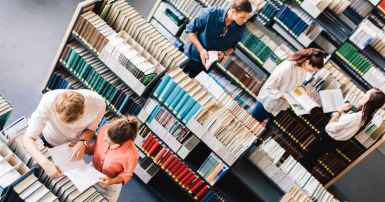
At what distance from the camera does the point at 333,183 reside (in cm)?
523

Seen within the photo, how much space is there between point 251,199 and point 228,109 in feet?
4.26

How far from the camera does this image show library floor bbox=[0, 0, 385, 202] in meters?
4.02

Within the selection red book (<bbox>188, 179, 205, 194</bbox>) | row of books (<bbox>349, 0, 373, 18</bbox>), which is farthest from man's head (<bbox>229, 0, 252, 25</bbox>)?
row of books (<bbox>349, 0, 373, 18</bbox>)

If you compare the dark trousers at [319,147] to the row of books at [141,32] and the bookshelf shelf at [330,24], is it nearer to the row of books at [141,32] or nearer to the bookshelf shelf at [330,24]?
the bookshelf shelf at [330,24]

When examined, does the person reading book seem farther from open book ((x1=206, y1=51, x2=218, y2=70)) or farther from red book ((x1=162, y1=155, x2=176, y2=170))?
open book ((x1=206, y1=51, x2=218, y2=70))

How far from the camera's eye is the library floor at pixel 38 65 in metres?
4.02

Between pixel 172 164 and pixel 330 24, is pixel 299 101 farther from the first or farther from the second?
pixel 330 24

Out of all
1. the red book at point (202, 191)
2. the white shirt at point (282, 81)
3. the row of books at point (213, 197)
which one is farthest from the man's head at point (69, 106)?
the white shirt at point (282, 81)

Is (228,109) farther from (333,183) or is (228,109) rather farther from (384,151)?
(384,151)

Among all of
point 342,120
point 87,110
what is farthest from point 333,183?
point 87,110

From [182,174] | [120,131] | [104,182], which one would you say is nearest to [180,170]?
[182,174]

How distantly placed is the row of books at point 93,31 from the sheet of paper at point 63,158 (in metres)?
1.64

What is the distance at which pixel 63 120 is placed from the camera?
2152 mm

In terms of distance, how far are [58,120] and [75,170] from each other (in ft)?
1.62
